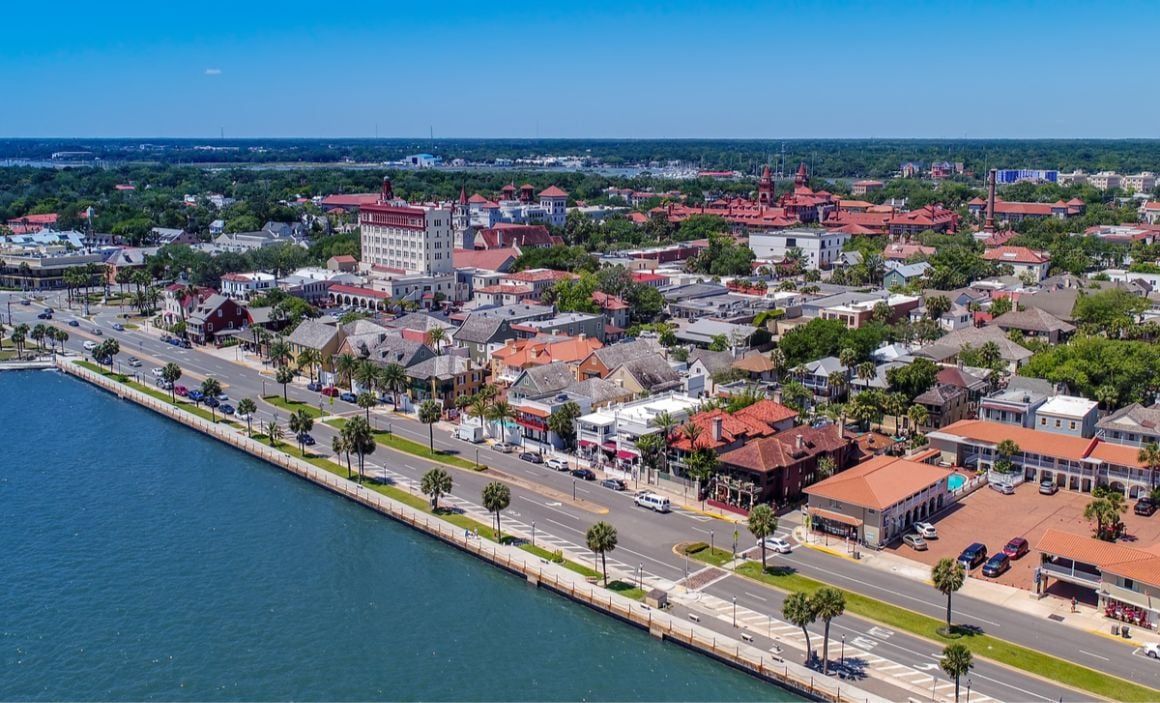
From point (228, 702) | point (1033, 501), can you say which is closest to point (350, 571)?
point (228, 702)

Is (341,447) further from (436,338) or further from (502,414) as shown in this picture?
(436,338)

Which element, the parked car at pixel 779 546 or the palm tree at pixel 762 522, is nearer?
the palm tree at pixel 762 522

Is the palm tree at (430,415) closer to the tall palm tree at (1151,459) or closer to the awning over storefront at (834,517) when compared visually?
the awning over storefront at (834,517)

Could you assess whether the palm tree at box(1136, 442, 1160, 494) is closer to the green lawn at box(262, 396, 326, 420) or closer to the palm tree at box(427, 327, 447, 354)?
the palm tree at box(427, 327, 447, 354)

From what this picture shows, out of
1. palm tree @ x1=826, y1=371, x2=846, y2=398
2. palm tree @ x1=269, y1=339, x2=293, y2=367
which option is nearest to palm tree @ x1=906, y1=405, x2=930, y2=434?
palm tree @ x1=826, y1=371, x2=846, y2=398

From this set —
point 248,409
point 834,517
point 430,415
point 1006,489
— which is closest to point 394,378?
point 430,415

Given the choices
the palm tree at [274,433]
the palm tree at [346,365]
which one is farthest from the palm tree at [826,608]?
the palm tree at [346,365]
